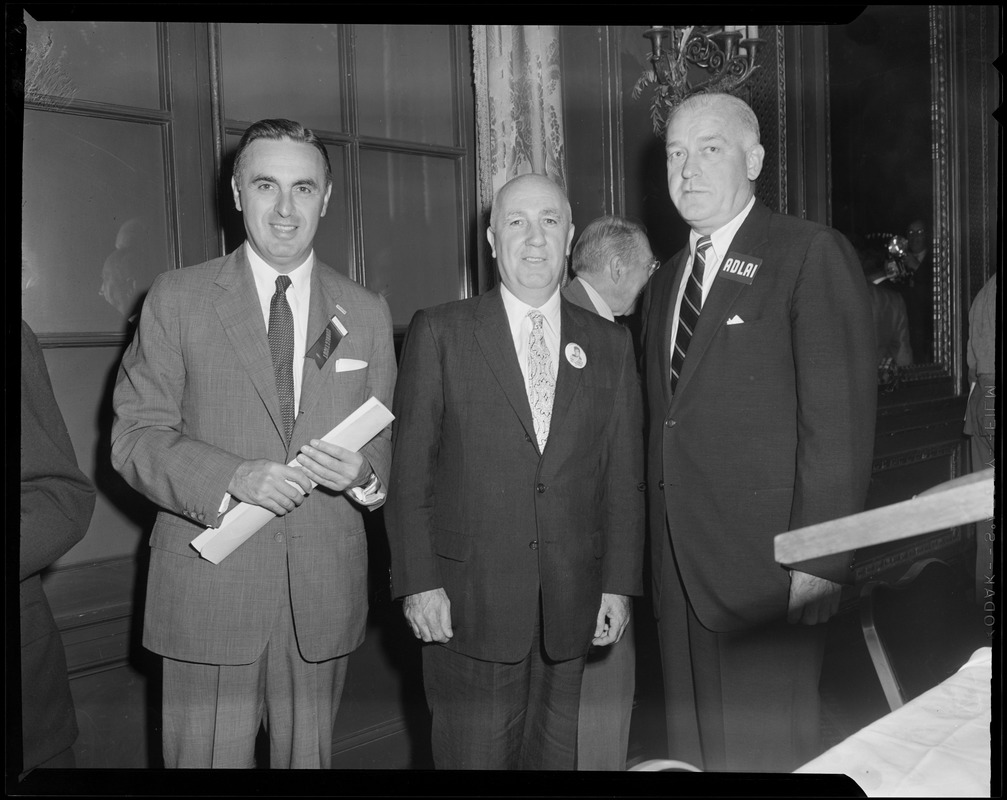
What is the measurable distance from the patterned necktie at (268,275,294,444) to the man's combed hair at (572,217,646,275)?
94 centimetres

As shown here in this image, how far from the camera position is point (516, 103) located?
2.40 metres

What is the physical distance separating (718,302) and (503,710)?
1.04 metres

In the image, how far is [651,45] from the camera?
2.48 m

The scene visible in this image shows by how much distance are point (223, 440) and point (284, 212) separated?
0.51 m

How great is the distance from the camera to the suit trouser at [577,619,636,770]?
7.26ft

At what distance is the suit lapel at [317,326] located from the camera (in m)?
1.77

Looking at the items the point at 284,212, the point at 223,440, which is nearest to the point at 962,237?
the point at 284,212

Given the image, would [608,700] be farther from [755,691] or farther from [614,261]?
[614,261]

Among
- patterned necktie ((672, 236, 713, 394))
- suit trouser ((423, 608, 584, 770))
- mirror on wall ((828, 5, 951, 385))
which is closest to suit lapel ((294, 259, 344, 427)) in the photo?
suit trouser ((423, 608, 584, 770))

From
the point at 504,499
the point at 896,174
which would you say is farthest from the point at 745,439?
the point at 896,174

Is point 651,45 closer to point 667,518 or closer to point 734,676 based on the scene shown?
point 667,518

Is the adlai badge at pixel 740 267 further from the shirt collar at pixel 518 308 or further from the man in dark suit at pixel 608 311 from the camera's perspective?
the man in dark suit at pixel 608 311

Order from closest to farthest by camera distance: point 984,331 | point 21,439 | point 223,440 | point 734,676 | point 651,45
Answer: point 21,439
point 223,440
point 734,676
point 984,331
point 651,45

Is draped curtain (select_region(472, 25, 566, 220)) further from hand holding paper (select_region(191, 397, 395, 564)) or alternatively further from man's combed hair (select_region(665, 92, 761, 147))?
hand holding paper (select_region(191, 397, 395, 564))
